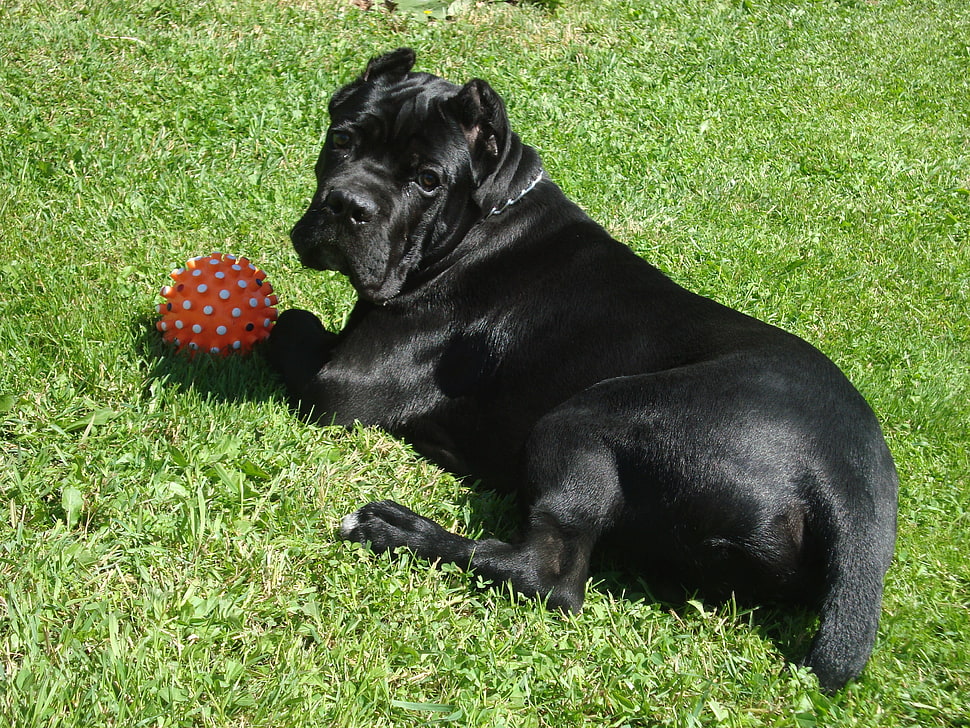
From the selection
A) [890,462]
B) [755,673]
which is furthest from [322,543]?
[890,462]

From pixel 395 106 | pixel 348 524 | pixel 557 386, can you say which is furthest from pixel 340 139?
pixel 348 524

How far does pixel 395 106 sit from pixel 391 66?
374 millimetres

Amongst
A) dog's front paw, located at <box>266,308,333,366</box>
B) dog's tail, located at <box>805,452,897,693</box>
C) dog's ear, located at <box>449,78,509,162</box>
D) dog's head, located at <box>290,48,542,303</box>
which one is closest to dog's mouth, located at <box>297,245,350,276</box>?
dog's head, located at <box>290,48,542,303</box>

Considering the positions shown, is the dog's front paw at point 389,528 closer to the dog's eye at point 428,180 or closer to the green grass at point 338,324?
the green grass at point 338,324

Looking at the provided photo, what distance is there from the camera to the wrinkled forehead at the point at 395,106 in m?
4.22

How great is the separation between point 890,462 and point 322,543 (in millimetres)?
2206

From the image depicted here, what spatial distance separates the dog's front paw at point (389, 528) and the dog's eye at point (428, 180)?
1388 mm

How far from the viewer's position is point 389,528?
371cm

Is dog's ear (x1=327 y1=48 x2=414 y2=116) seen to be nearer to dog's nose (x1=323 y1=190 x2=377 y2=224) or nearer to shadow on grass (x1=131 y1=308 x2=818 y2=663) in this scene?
dog's nose (x1=323 y1=190 x2=377 y2=224)

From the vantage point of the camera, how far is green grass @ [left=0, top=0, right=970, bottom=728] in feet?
10.3

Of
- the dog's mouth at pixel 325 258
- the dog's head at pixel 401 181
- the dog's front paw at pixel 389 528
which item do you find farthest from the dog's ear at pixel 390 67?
the dog's front paw at pixel 389 528

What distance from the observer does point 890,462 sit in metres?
3.71

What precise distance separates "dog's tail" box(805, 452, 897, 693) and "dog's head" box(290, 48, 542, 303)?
207cm

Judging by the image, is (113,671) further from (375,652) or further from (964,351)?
(964,351)
